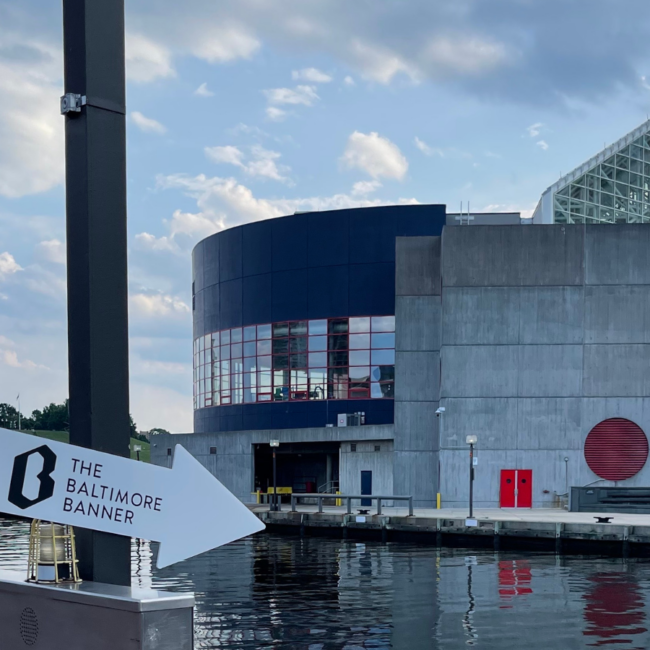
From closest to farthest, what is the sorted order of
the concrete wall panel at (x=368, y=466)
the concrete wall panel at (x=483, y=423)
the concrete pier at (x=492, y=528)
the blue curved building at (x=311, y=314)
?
the concrete pier at (x=492, y=528) < the concrete wall panel at (x=483, y=423) < the concrete wall panel at (x=368, y=466) < the blue curved building at (x=311, y=314)

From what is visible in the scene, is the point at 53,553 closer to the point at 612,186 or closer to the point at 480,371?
the point at 480,371

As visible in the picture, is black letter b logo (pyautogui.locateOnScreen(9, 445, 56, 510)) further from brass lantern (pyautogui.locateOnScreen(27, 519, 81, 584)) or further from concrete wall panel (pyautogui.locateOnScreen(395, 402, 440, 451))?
concrete wall panel (pyautogui.locateOnScreen(395, 402, 440, 451))

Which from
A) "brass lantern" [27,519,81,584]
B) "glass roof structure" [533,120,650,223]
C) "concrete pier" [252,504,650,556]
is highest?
"glass roof structure" [533,120,650,223]

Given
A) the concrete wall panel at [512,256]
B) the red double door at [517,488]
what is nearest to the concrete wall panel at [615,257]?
the concrete wall panel at [512,256]

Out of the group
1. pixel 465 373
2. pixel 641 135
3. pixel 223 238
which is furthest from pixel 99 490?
pixel 641 135

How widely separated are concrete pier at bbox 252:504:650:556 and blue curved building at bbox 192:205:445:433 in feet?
47.1

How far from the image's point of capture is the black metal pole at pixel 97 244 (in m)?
8.32

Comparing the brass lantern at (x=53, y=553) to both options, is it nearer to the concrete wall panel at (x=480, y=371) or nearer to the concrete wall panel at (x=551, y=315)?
the concrete wall panel at (x=480, y=371)

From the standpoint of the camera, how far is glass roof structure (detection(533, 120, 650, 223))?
78.3m

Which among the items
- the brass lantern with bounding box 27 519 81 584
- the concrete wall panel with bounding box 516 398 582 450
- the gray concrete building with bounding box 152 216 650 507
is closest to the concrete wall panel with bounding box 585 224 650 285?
the gray concrete building with bounding box 152 216 650 507

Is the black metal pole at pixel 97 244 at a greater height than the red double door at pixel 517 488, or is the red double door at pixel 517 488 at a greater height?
the black metal pole at pixel 97 244

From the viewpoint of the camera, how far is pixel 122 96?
8.69 metres

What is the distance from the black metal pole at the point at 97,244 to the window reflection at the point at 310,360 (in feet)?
175

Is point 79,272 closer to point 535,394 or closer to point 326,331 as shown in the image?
point 535,394
